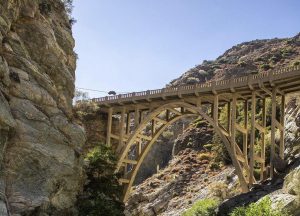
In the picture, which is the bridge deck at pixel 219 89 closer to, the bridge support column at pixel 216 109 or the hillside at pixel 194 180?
the bridge support column at pixel 216 109

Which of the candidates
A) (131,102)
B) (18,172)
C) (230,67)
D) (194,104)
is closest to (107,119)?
(131,102)

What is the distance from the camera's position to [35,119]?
26.0 meters

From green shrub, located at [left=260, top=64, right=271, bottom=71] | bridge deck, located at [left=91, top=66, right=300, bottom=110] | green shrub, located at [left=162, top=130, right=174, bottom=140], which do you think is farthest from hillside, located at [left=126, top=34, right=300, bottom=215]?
green shrub, located at [left=260, top=64, right=271, bottom=71]

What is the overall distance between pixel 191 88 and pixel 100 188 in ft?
46.8

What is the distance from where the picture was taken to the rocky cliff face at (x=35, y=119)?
920 inches

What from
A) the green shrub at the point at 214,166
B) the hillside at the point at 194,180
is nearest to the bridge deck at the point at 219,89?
the hillside at the point at 194,180

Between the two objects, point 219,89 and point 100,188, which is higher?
point 219,89

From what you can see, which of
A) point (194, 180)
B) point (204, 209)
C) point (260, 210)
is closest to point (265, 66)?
point (194, 180)

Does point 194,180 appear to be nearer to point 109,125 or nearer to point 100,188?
point 109,125

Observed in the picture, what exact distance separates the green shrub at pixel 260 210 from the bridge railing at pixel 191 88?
434 inches

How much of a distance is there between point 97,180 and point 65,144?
17.5 ft

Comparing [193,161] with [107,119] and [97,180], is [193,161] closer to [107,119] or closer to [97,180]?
[107,119]

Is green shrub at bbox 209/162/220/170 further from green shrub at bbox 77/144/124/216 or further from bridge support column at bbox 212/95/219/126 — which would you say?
green shrub at bbox 77/144/124/216

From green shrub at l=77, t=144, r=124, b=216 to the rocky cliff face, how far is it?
1093 millimetres
